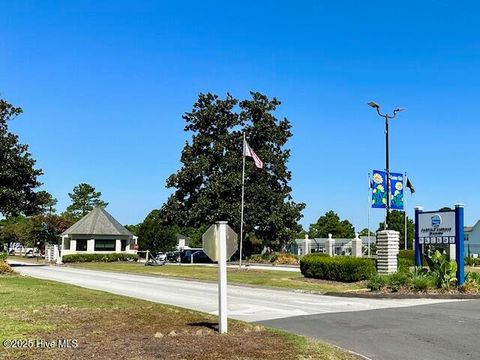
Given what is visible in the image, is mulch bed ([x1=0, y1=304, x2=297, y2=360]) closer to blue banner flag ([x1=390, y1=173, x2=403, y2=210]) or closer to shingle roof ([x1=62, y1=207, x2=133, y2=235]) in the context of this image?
blue banner flag ([x1=390, y1=173, x2=403, y2=210])

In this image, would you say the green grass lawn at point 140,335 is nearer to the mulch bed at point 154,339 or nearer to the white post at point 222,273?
the mulch bed at point 154,339

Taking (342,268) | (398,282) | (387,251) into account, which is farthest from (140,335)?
(387,251)

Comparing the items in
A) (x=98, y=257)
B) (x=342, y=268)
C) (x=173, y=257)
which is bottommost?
(x=98, y=257)

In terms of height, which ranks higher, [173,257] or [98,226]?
[98,226]

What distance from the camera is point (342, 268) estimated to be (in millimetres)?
25297

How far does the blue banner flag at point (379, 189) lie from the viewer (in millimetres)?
27969

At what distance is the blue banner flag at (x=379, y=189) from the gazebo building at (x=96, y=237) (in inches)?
1610

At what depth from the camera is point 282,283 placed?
25.4 meters

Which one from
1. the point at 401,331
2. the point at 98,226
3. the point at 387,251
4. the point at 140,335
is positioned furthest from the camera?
the point at 98,226

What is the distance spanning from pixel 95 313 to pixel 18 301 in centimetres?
330

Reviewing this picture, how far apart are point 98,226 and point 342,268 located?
43.6 m

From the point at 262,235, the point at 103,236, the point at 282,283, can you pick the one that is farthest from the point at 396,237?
the point at 103,236

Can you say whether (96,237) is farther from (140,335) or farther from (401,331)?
(140,335)

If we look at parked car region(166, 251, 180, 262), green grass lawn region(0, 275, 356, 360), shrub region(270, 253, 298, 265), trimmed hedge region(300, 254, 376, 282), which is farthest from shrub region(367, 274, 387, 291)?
parked car region(166, 251, 180, 262)
